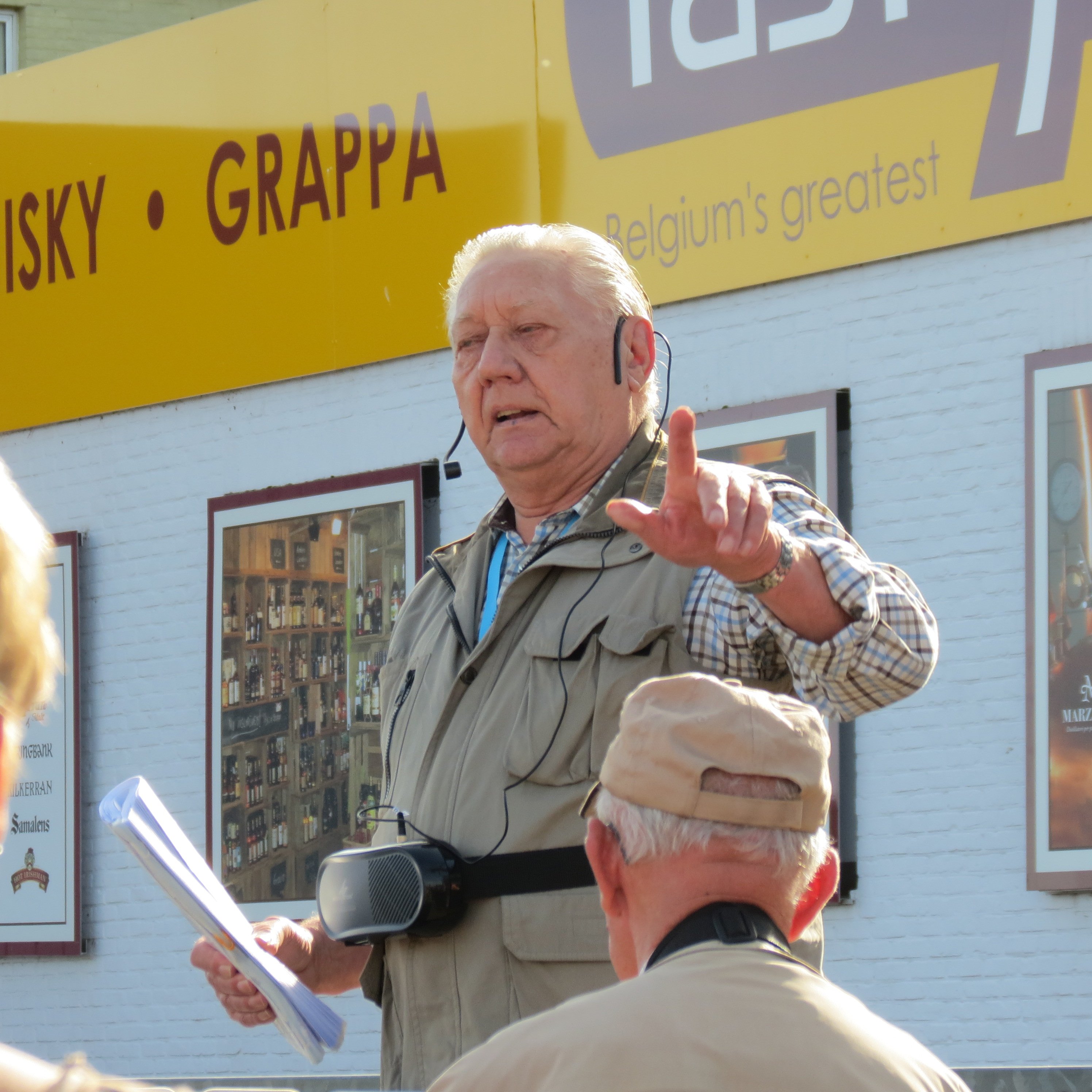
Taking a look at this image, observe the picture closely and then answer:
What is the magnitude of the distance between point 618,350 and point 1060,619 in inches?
109

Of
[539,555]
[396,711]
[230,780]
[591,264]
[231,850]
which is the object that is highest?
[591,264]

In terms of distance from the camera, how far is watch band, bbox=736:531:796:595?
1.83 meters

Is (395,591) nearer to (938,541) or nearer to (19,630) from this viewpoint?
(938,541)

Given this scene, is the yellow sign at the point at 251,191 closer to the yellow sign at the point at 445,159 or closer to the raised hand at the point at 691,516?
the yellow sign at the point at 445,159

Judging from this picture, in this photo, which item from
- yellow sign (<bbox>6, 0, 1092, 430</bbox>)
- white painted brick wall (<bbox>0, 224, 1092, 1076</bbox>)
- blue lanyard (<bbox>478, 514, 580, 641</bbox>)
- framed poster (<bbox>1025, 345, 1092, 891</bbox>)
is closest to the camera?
blue lanyard (<bbox>478, 514, 580, 641</bbox>)

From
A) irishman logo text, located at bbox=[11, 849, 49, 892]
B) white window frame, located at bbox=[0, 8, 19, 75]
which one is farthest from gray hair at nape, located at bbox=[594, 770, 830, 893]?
white window frame, located at bbox=[0, 8, 19, 75]

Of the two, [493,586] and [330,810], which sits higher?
[493,586]

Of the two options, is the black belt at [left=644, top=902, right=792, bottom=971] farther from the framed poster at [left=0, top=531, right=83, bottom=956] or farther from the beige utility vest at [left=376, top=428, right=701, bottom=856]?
the framed poster at [left=0, top=531, right=83, bottom=956]

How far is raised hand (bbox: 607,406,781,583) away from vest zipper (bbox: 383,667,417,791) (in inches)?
29.7

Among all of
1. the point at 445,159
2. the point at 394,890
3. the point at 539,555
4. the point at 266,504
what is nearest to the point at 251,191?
the point at 445,159

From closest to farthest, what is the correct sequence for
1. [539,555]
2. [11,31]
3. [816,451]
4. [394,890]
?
1. [394,890]
2. [539,555]
3. [816,451]
4. [11,31]

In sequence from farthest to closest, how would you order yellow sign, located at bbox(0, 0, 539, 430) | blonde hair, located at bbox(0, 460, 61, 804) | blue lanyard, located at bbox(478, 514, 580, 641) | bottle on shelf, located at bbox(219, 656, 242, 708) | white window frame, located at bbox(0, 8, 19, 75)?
white window frame, located at bbox(0, 8, 19, 75)
bottle on shelf, located at bbox(219, 656, 242, 708)
yellow sign, located at bbox(0, 0, 539, 430)
blue lanyard, located at bbox(478, 514, 580, 641)
blonde hair, located at bbox(0, 460, 61, 804)

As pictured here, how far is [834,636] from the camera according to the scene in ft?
6.24

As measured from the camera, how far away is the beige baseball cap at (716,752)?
4.82ft
